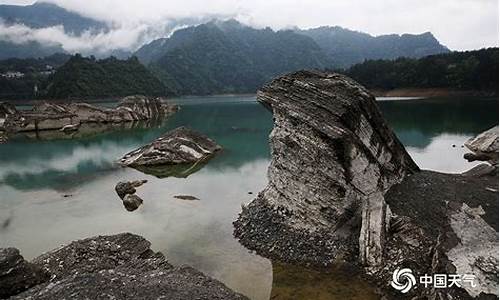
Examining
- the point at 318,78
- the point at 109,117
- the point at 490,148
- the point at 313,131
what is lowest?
the point at 109,117

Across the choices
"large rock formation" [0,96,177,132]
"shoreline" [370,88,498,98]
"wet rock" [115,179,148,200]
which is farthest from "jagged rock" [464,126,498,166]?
"large rock formation" [0,96,177,132]

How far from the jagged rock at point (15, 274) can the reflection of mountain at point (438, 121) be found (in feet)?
119

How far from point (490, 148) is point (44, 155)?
1589 inches

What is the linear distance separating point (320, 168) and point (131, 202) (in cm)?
1145

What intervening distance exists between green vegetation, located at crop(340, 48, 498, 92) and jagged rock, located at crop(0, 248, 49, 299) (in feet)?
289

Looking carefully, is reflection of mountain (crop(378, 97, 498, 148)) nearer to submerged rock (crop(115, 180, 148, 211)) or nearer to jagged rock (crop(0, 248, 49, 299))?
submerged rock (crop(115, 180, 148, 211))

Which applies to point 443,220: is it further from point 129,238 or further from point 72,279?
point 72,279

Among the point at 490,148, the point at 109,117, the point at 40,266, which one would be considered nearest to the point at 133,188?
the point at 40,266

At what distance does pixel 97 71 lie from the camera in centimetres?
14000

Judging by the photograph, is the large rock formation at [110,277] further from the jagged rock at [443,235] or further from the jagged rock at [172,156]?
the jagged rock at [172,156]

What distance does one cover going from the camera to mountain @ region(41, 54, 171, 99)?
125m

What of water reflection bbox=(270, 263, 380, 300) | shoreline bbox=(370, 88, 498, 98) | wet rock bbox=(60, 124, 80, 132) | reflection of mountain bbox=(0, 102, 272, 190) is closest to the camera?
water reflection bbox=(270, 263, 380, 300)

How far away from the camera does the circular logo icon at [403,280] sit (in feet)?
43.3

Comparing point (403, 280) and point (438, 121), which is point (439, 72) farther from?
point (403, 280)
